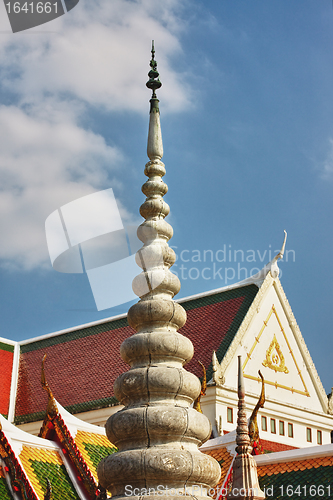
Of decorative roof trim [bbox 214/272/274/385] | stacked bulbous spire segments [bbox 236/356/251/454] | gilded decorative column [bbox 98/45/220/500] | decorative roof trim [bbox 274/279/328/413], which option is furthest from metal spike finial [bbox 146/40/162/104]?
decorative roof trim [bbox 274/279/328/413]

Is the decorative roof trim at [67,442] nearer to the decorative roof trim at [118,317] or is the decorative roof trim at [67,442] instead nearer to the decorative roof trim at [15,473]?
the decorative roof trim at [15,473]

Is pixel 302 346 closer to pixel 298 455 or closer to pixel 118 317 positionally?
pixel 118 317

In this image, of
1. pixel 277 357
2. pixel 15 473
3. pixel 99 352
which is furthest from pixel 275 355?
pixel 15 473

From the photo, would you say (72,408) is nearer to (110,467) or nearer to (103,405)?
(103,405)

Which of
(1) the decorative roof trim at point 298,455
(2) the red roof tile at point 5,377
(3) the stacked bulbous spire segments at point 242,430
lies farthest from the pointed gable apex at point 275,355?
(3) the stacked bulbous spire segments at point 242,430

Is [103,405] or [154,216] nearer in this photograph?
[154,216]

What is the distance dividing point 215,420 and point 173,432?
10899 millimetres

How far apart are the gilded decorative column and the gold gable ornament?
12.4 metres

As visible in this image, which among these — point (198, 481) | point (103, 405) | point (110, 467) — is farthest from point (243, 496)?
point (103, 405)

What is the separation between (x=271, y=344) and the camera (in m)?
19.7

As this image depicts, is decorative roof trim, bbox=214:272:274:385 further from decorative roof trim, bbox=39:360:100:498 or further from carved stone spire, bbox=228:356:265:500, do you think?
carved stone spire, bbox=228:356:265:500

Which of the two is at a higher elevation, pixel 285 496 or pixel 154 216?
pixel 154 216

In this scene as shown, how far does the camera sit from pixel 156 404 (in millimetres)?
6410

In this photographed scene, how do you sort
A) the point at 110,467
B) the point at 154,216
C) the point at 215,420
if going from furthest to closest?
1. the point at 215,420
2. the point at 154,216
3. the point at 110,467
